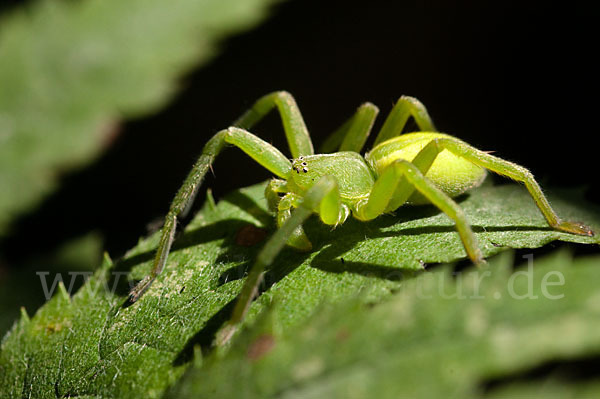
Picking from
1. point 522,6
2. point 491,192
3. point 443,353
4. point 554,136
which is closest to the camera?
point 443,353

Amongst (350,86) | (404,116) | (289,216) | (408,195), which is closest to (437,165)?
(408,195)

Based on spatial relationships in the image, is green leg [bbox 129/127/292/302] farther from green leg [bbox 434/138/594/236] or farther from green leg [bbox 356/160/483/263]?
green leg [bbox 434/138/594/236]

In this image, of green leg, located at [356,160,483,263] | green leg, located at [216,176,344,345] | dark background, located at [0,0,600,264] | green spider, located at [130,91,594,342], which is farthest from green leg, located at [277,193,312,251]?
dark background, located at [0,0,600,264]

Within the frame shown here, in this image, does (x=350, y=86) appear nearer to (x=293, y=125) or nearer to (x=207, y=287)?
(x=293, y=125)

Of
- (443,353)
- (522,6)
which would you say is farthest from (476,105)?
(443,353)

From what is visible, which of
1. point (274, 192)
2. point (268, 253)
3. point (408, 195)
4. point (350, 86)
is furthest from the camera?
point (350, 86)

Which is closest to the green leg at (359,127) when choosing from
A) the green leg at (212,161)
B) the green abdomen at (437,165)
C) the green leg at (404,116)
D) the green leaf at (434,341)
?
the green leg at (404,116)

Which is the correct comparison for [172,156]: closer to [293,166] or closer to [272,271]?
[293,166]

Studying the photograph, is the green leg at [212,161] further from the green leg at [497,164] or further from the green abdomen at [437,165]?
the green leg at [497,164]
